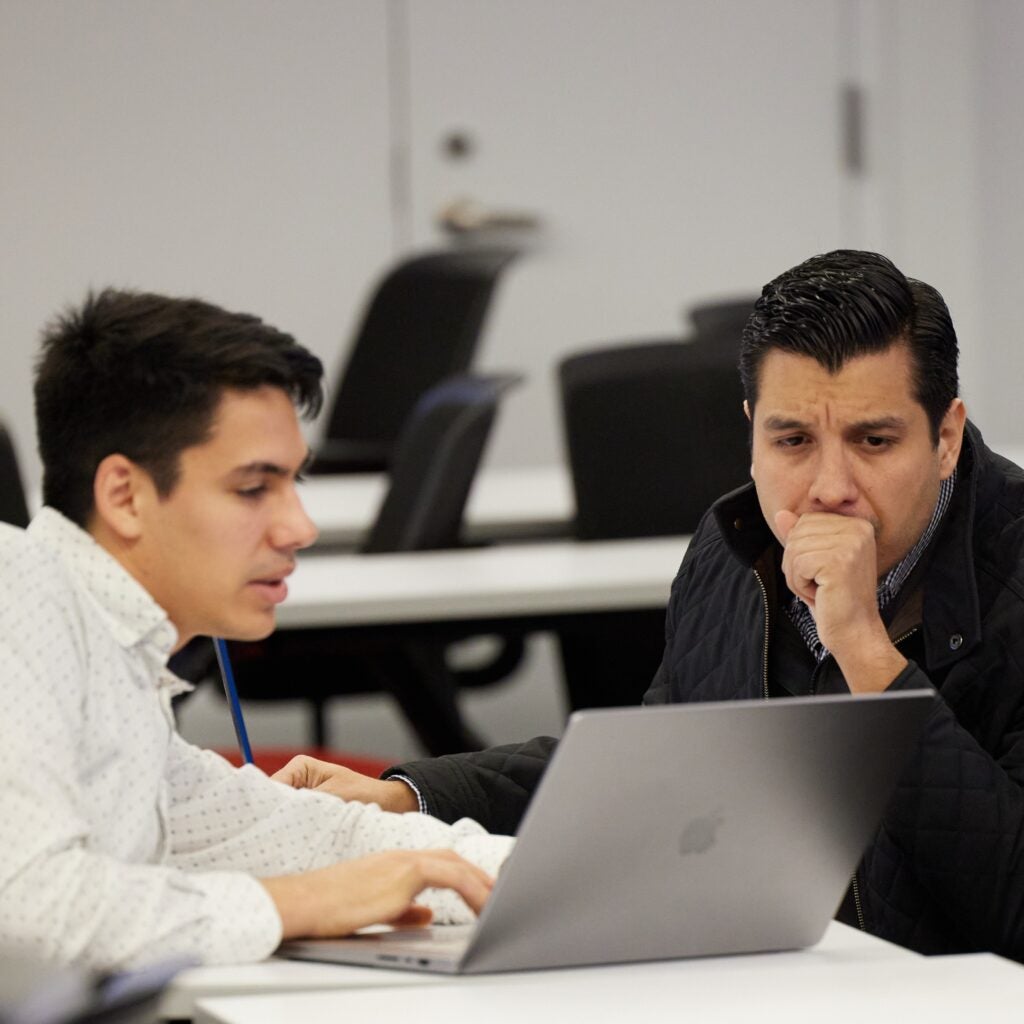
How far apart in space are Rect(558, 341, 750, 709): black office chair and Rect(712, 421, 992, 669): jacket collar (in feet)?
5.57

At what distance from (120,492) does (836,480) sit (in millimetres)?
678

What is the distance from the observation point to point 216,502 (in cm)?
150

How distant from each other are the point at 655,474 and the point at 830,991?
2461 mm

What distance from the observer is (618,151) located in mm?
7094

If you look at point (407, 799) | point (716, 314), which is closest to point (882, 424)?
point (407, 799)

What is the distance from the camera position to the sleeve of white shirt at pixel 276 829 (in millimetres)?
1619

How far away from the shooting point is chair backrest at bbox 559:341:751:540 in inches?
147

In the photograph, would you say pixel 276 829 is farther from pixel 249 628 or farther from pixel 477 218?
pixel 477 218

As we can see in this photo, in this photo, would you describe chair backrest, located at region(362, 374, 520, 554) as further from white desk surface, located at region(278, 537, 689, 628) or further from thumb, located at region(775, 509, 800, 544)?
thumb, located at region(775, 509, 800, 544)

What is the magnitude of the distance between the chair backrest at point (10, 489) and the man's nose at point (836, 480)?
1765 millimetres

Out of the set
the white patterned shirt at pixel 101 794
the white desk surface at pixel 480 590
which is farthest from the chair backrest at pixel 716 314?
the white patterned shirt at pixel 101 794

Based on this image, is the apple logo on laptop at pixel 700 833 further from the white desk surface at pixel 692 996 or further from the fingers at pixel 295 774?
the fingers at pixel 295 774

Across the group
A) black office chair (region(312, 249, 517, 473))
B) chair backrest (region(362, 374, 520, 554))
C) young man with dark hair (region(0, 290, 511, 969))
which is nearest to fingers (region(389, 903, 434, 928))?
young man with dark hair (region(0, 290, 511, 969))

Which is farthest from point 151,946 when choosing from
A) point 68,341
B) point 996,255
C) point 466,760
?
point 996,255
